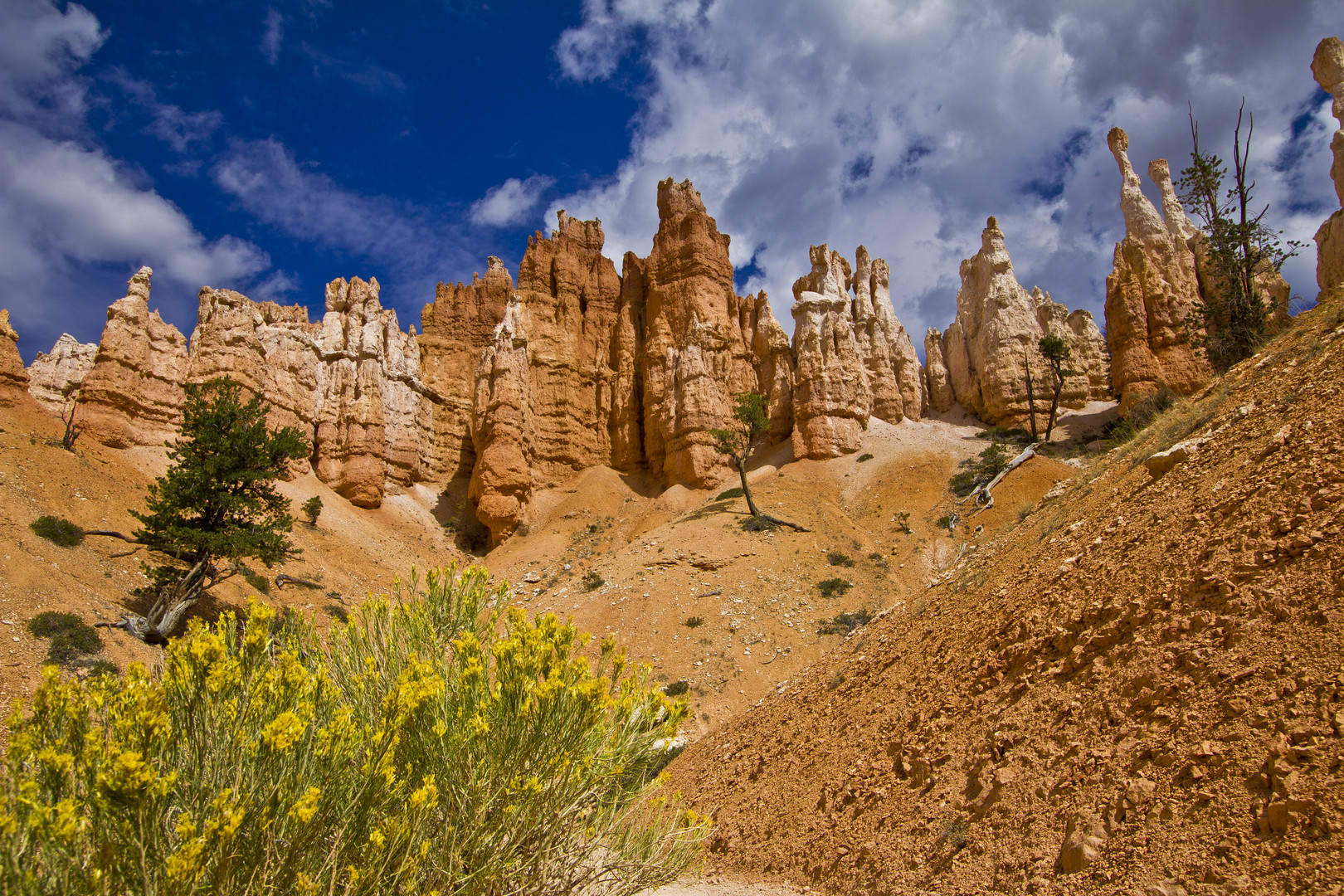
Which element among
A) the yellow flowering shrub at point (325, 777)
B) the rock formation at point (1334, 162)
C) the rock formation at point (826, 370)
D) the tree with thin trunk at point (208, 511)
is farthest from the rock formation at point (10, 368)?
the rock formation at point (1334, 162)

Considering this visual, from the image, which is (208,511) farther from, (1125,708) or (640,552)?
(1125,708)

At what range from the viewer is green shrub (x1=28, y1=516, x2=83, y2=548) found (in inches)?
739

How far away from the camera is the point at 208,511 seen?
19094 mm

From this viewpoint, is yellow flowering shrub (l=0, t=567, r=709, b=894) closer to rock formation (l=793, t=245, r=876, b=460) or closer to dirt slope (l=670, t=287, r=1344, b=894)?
dirt slope (l=670, t=287, r=1344, b=894)

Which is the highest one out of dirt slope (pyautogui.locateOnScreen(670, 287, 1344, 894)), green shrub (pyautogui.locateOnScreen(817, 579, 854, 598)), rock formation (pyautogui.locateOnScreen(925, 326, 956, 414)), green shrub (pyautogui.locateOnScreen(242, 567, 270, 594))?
rock formation (pyautogui.locateOnScreen(925, 326, 956, 414))

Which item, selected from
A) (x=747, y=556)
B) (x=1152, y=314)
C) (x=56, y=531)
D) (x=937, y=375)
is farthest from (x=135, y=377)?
(x=1152, y=314)

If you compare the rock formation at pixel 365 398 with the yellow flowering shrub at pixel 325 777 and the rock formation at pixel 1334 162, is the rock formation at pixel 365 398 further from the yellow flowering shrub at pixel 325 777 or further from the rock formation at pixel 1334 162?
the rock formation at pixel 1334 162

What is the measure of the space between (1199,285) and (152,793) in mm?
46313

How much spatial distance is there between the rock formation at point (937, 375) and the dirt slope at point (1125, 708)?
3424 centimetres

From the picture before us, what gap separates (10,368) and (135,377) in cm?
427

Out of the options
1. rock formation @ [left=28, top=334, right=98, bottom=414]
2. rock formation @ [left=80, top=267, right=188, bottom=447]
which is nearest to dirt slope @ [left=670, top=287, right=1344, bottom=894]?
rock formation @ [left=80, top=267, right=188, bottom=447]

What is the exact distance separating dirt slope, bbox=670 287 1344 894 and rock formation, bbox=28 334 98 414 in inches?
1881

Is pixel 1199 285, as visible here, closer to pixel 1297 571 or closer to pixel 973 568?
pixel 973 568

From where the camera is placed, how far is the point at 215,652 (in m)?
3.76
